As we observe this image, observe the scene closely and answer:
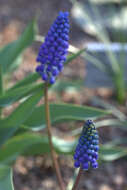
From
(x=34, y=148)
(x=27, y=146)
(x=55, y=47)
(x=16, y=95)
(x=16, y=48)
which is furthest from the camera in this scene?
(x=16, y=48)

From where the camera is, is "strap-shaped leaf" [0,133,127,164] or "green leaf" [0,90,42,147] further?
"strap-shaped leaf" [0,133,127,164]

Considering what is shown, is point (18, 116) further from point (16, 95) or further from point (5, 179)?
point (5, 179)

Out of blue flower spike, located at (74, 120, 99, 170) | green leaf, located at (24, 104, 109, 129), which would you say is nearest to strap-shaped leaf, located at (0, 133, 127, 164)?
green leaf, located at (24, 104, 109, 129)

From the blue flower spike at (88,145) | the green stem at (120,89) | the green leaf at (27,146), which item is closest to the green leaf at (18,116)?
the green leaf at (27,146)

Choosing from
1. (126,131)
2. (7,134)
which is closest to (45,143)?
(7,134)

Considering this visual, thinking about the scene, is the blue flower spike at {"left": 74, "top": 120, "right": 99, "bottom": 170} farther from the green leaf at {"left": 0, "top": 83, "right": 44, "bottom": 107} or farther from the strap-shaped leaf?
the strap-shaped leaf

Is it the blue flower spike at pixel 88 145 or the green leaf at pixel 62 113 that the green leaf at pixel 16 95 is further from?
the blue flower spike at pixel 88 145

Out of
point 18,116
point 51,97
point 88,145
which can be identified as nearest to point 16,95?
point 18,116
